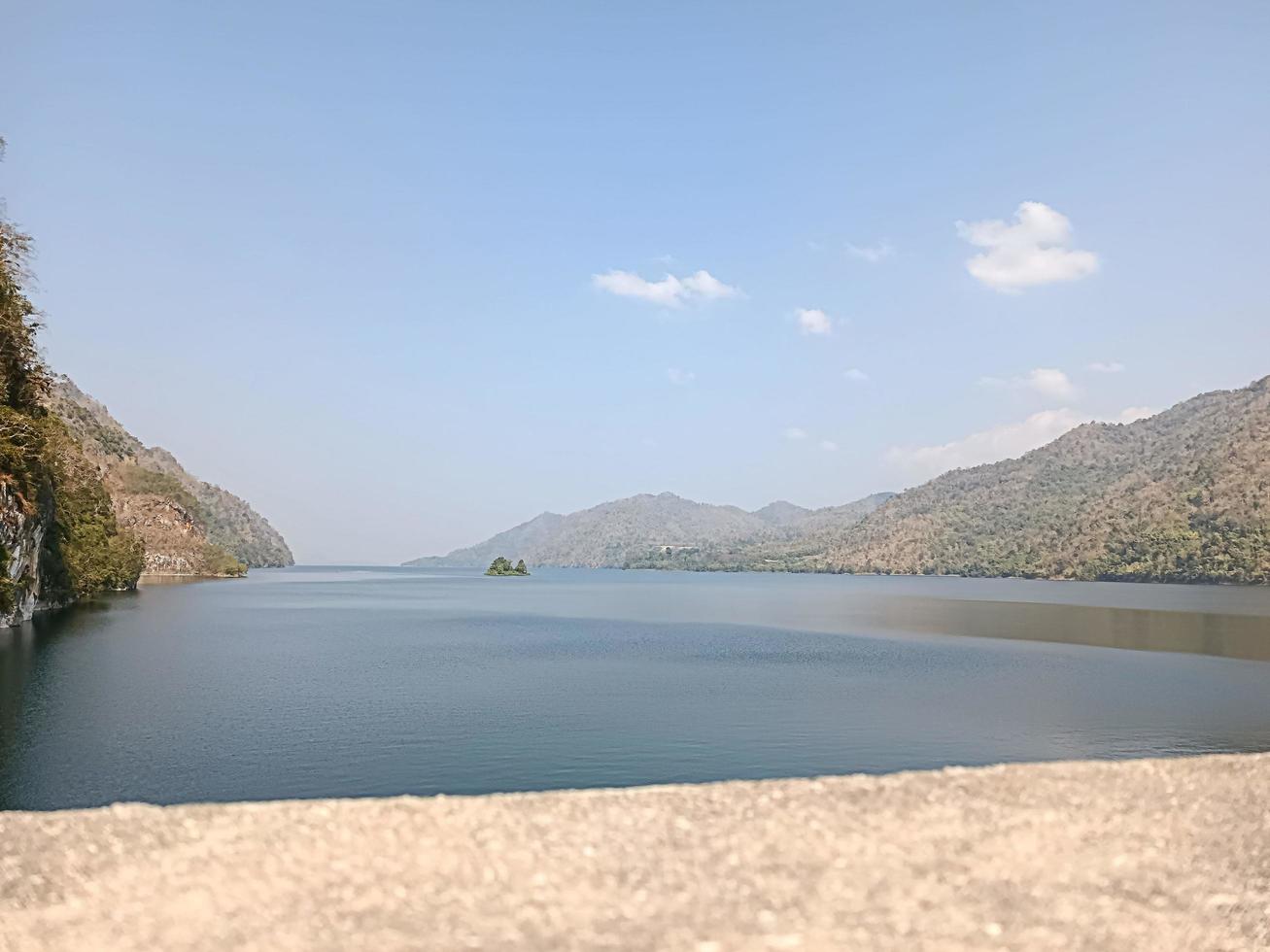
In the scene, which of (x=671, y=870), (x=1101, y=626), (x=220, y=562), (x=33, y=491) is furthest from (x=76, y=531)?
(x=220, y=562)

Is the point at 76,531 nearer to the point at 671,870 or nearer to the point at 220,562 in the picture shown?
the point at 671,870

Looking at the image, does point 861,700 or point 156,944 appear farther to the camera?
point 861,700

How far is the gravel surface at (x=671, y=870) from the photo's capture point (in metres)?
7.73

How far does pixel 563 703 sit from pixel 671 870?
23775 millimetres

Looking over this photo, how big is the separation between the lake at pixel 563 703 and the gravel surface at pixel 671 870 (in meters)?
10.5

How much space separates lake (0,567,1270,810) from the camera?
71.4ft

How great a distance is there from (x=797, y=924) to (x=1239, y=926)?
4.24 meters

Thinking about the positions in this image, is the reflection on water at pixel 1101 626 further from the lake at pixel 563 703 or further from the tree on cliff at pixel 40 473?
the tree on cliff at pixel 40 473

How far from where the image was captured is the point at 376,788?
19.8 metres

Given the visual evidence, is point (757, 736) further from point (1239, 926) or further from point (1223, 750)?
point (1239, 926)

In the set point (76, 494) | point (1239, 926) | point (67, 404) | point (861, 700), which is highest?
point (67, 404)

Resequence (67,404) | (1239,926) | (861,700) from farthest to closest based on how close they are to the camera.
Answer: (67,404) → (861,700) → (1239,926)

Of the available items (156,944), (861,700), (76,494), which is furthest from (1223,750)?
(76,494)

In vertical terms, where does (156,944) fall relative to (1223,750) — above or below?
above
